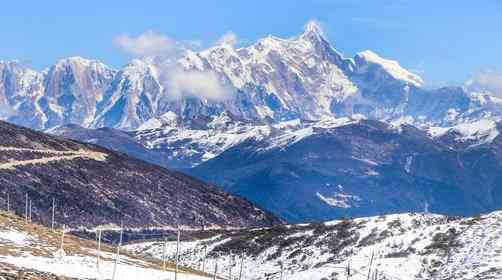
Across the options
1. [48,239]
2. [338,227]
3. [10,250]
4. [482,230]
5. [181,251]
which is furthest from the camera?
[181,251]

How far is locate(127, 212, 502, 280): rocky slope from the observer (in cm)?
10294

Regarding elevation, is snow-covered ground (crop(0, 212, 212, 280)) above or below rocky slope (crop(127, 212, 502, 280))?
below

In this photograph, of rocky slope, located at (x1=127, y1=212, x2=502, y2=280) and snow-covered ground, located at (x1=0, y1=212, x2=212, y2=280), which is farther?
rocky slope, located at (x1=127, y1=212, x2=502, y2=280)

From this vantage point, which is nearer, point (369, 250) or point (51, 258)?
point (51, 258)

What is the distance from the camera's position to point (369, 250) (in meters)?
123

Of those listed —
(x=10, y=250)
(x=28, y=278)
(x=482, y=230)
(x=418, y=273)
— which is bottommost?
(x=28, y=278)

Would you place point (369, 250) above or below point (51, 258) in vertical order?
above

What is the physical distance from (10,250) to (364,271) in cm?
5030

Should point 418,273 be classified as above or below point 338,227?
below

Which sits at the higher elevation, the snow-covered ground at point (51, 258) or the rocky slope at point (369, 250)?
the rocky slope at point (369, 250)

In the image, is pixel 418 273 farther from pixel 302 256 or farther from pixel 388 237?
pixel 302 256

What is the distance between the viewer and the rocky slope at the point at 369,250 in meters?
103

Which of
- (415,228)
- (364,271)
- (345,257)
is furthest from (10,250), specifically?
(415,228)

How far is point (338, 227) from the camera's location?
146 meters
